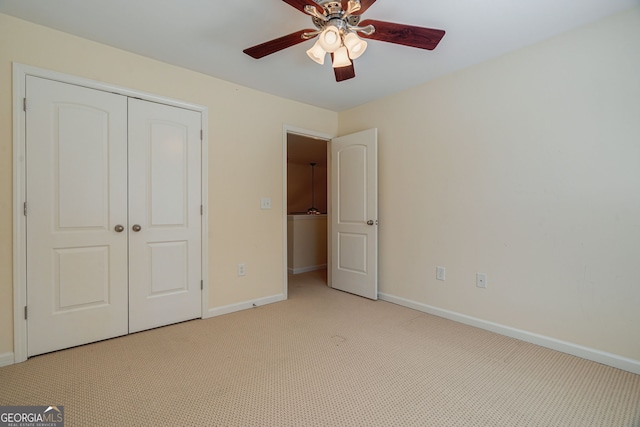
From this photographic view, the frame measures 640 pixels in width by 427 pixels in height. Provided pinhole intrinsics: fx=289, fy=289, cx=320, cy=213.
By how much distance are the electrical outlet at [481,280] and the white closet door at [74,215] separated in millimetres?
2972

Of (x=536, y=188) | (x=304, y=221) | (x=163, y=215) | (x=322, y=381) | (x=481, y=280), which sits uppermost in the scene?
(x=536, y=188)

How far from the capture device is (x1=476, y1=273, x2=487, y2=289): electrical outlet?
98.0 inches

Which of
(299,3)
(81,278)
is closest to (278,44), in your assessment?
(299,3)

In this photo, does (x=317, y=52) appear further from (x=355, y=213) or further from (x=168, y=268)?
(x=168, y=268)

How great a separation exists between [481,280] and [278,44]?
2.44 m

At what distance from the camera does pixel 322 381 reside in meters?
1.71

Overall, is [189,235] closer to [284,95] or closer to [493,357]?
[284,95]

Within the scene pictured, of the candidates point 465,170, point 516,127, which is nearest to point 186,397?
point 465,170

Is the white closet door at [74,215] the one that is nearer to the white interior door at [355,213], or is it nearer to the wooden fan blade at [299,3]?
the wooden fan blade at [299,3]

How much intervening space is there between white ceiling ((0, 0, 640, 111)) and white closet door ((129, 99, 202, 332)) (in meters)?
0.53

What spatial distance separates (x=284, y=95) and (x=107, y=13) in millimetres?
1657

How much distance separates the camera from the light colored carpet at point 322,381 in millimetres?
1425

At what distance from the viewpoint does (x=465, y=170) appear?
103 inches

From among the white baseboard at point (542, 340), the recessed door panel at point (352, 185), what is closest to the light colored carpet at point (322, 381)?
the white baseboard at point (542, 340)
